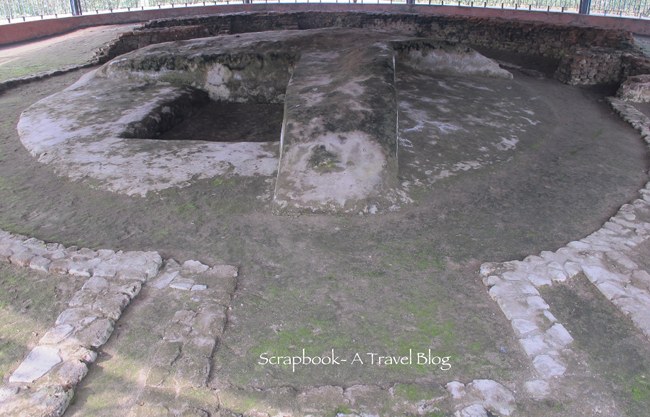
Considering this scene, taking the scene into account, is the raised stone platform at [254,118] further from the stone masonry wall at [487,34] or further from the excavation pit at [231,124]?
the stone masonry wall at [487,34]

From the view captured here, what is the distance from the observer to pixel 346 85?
4.74 meters

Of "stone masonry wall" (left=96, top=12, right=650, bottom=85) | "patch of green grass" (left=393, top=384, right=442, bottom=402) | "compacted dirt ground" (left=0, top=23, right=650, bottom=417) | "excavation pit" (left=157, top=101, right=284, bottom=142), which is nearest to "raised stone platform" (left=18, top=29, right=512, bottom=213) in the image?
"excavation pit" (left=157, top=101, right=284, bottom=142)

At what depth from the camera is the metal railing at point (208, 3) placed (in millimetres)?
11984

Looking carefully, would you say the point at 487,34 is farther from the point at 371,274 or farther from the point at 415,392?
the point at 415,392

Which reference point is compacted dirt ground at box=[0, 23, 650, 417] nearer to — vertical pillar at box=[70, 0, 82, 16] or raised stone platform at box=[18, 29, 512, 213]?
raised stone platform at box=[18, 29, 512, 213]

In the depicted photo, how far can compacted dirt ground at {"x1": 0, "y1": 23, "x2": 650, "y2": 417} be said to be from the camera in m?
2.23

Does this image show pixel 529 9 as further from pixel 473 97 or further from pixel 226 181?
pixel 226 181

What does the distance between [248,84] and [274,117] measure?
0.65 metres

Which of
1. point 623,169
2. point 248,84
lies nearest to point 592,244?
point 623,169

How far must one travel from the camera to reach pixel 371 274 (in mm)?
3014

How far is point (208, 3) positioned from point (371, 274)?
1422cm

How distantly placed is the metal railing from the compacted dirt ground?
877 cm

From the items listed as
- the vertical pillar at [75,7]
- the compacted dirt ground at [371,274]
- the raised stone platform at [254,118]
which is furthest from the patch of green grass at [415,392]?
the vertical pillar at [75,7]

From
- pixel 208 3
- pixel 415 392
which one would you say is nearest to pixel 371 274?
pixel 415 392
